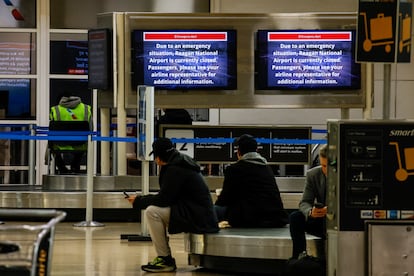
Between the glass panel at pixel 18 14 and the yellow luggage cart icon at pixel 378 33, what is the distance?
39.4ft

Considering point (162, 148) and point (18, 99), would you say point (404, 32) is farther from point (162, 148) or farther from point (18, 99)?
point (18, 99)

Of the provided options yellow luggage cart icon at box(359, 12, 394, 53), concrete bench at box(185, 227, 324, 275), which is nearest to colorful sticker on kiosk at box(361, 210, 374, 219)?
yellow luggage cart icon at box(359, 12, 394, 53)

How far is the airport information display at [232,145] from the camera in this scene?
14273 millimetres

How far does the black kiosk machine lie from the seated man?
0.86m

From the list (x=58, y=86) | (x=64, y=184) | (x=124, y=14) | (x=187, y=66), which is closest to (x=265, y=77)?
(x=187, y=66)

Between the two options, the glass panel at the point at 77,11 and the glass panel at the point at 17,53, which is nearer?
the glass panel at the point at 17,53

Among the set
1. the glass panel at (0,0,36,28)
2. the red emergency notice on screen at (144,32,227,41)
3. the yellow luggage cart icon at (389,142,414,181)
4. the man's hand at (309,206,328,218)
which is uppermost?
the glass panel at (0,0,36,28)

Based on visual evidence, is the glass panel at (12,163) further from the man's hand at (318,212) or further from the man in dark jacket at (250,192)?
the man's hand at (318,212)

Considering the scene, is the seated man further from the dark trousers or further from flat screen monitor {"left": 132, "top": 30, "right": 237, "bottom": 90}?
flat screen monitor {"left": 132, "top": 30, "right": 237, "bottom": 90}

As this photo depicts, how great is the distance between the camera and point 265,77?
15.0 metres

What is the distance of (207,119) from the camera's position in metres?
18.8

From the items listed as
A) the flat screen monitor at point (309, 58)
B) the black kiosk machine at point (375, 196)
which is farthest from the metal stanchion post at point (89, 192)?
the black kiosk machine at point (375, 196)

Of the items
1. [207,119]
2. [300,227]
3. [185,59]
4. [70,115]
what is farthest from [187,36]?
[300,227]

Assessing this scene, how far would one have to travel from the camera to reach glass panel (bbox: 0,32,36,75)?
61.5ft
